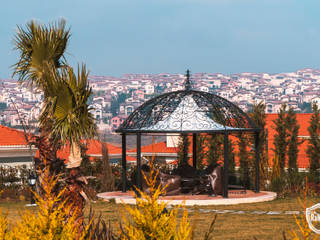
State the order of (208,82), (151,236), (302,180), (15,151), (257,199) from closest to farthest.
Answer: (151,236) < (257,199) < (302,180) < (15,151) < (208,82)

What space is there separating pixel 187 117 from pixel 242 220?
5877 mm

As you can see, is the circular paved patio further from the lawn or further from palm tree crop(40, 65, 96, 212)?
palm tree crop(40, 65, 96, 212)

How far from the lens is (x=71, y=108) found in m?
9.81

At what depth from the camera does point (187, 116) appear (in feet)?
65.7

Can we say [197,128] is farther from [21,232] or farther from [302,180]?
[21,232]

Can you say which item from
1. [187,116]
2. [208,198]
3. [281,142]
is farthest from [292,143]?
[208,198]

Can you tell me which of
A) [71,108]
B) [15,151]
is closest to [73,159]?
[71,108]

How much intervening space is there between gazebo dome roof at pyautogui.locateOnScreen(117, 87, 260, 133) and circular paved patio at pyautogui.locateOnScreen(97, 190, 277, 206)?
2.28 meters

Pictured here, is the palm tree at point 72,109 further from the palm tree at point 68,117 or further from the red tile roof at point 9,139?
the red tile roof at point 9,139

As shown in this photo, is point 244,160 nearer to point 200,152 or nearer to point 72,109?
point 200,152

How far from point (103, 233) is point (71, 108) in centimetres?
352

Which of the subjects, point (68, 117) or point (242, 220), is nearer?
point (68, 117)

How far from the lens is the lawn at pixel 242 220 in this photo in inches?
494

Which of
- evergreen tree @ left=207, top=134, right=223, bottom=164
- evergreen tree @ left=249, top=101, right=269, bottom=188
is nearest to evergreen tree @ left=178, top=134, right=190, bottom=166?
evergreen tree @ left=207, top=134, right=223, bottom=164
